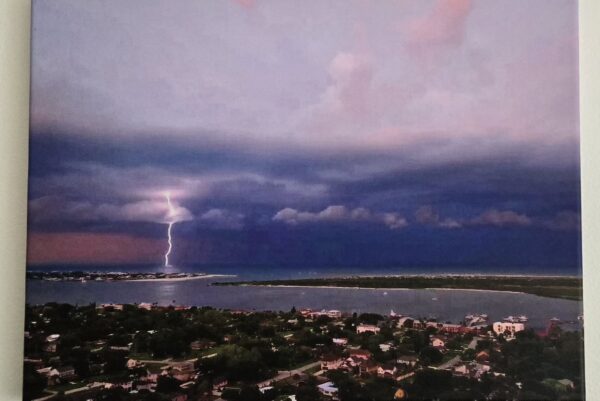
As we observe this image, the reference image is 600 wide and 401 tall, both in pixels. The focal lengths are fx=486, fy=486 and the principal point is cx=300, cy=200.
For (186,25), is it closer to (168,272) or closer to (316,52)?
(316,52)

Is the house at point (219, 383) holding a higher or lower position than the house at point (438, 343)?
lower

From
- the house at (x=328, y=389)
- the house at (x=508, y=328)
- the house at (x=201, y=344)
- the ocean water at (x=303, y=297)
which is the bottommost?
the house at (x=328, y=389)

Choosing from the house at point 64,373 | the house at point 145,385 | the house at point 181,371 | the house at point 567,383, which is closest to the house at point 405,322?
the house at point 567,383

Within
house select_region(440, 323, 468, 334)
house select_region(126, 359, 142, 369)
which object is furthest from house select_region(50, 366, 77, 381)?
house select_region(440, 323, 468, 334)

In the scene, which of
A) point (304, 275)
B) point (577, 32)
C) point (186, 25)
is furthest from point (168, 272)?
point (577, 32)

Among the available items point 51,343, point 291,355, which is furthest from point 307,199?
point 51,343

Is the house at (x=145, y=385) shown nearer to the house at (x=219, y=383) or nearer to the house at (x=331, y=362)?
the house at (x=219, y=383)

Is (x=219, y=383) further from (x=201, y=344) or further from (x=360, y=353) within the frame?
(x=360, y=353)

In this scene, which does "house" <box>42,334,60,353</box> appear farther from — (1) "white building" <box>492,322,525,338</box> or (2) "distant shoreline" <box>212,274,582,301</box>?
(1) "white building" <box>492,322,525,338</box>
